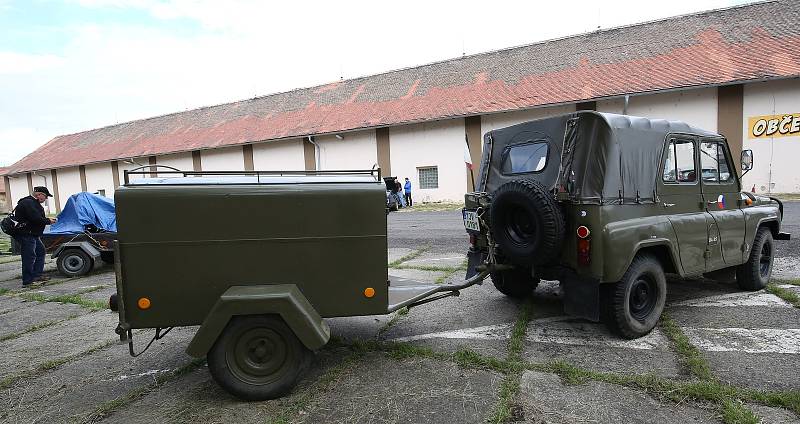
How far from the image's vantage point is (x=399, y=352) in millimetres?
3977

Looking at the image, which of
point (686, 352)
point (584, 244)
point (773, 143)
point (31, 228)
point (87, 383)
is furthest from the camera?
point (773, 143)

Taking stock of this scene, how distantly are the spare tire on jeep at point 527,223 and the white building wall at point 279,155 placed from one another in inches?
890

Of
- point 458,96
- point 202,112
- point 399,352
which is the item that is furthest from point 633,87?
point 202,112

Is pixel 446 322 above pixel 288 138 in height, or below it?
below

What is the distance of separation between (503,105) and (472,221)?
16925 millimetres

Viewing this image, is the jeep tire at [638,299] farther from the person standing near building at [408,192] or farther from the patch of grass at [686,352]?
the person standing near building at [408,192]

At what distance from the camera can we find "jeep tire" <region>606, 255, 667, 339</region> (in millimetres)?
4012

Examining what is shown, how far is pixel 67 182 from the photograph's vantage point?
120ft

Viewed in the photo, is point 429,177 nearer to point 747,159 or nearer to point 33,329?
point 747,159

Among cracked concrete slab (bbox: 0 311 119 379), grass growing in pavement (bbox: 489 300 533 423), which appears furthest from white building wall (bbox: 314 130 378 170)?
grass growing in pavement (bbox: 489 300 533 423)

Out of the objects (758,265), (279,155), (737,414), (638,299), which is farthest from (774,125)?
(279,155)

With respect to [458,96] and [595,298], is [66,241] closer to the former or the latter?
[595,298]

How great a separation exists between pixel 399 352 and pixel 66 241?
25.7ft

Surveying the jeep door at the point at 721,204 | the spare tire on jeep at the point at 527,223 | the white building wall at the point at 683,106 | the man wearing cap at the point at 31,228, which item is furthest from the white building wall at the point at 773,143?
the man wearing cap at the point at 31,228
